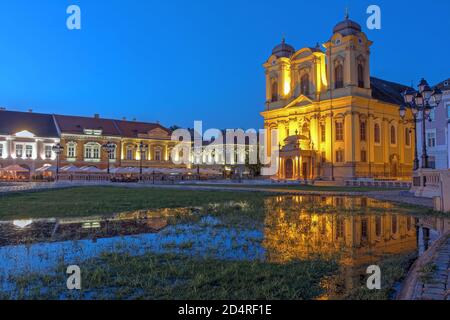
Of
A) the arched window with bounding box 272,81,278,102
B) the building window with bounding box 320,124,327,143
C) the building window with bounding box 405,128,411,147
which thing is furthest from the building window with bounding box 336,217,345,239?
the building window with bounding box 405,128,411,147

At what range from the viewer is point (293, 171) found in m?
53.4

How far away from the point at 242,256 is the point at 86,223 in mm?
6221

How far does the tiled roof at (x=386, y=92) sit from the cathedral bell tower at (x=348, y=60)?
15.5 feet

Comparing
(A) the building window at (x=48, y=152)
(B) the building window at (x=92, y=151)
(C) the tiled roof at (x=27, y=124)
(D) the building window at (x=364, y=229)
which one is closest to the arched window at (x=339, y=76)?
(D) the building window at (x=364, y=229)

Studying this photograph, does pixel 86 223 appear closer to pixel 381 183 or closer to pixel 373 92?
pixel 381 183

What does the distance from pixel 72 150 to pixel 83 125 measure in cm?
561

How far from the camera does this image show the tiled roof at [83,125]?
229ft

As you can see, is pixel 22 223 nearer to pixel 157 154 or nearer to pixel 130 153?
pixel 130 153

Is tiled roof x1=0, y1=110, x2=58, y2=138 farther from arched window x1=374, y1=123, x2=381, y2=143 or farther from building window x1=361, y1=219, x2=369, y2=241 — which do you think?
building window x1=361, y1=219, x2=369, y2=241

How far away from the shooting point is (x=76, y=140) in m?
69.6

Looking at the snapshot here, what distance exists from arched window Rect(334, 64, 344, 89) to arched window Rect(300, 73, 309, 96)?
5.33 metres

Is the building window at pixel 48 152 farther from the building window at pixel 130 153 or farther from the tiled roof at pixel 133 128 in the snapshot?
the building window at pixel 130 153

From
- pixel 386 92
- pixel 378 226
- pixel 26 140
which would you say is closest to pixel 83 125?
pixel 26 140
